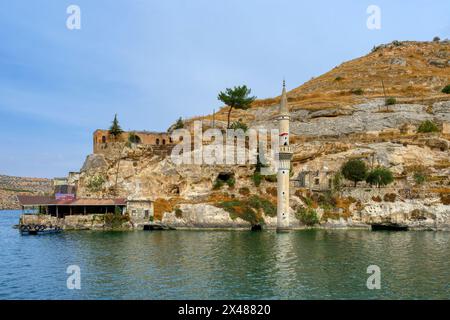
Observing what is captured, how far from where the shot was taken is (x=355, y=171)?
71.7m

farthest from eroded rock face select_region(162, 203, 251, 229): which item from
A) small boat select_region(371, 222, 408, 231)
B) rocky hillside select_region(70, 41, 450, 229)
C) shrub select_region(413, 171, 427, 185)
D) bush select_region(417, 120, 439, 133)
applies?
bush select_region(417, 120, 439, 133)

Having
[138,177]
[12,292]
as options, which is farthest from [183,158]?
[12,292]

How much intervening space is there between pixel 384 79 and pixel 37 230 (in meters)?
102

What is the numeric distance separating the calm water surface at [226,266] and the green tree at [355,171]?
1771 centimetres

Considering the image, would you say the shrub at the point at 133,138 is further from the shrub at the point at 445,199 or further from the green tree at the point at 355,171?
the shrub at the point at 445,199

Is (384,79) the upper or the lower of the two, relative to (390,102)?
upper

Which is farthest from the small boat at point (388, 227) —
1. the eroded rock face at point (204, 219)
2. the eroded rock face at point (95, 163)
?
the eroded rock face at point (95, 163)

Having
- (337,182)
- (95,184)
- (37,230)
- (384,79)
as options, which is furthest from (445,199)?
(384,79)

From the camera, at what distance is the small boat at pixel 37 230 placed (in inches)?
2425

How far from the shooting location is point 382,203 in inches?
2675

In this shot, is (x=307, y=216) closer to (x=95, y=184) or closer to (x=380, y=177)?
(x=380, y=177)
